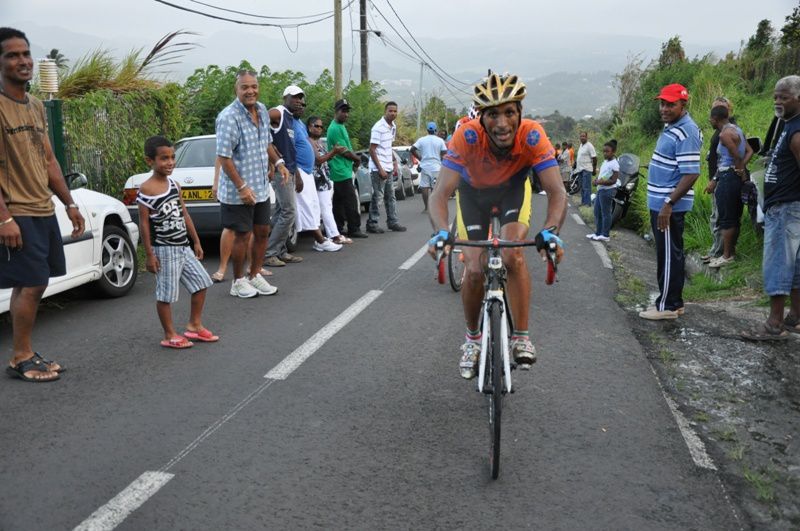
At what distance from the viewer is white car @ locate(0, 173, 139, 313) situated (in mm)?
6867

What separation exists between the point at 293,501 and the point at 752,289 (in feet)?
20.5

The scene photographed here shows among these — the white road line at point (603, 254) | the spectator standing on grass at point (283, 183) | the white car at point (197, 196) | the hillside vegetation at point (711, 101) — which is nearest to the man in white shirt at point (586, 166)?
the hillside vegetation at point (711, 101)

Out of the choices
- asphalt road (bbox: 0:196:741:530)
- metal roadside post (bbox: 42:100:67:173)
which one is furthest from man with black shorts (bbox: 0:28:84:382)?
metal roadside post (bbox: 42:100:67:173)

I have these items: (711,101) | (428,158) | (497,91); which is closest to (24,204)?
(497,91)

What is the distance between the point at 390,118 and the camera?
41.5 feet

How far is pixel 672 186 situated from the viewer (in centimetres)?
676

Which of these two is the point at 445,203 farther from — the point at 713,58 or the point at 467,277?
the point at 713,58

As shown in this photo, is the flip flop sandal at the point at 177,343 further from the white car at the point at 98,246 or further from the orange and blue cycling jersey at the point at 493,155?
the orange and blue cycling jersey at the point at 493,155

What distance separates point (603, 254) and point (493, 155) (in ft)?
22.7

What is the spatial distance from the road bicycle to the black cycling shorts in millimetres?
555

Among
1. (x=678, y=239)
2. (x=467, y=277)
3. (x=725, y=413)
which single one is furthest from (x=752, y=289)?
(x=467, y=277)

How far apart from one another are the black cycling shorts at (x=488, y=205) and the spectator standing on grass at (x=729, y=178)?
4.94m

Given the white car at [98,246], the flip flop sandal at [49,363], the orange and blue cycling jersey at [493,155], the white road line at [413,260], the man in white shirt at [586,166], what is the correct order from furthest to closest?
the man in white shirt at [586,166] < the white road line at [413,260] < the white car at [98,246] < the flip flop sandal at [49,363] < the orange and blue cycling jersey at [493,155]

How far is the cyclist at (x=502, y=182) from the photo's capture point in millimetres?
4242
